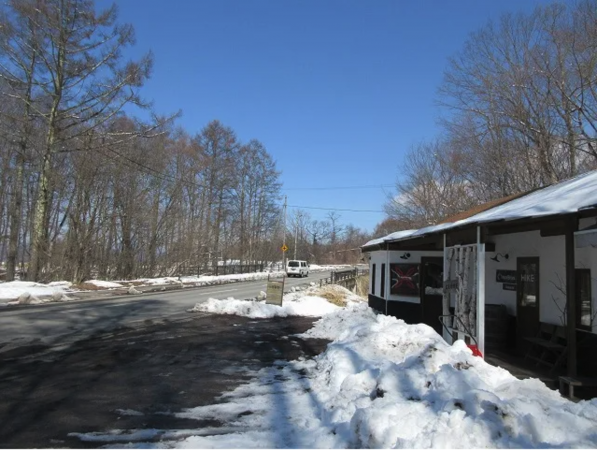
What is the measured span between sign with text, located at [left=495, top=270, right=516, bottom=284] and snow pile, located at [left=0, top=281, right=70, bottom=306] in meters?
16.2

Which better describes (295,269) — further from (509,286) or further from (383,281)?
(509,286)

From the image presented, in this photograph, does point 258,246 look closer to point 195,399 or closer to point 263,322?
point 263,322

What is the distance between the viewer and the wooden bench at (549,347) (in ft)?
24.7

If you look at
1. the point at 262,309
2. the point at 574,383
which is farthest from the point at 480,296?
the point at 262,309

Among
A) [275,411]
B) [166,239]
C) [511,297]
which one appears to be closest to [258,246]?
[166,239]

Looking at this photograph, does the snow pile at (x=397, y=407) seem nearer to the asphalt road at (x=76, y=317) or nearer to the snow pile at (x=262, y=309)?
the asphalt road at (x=76, y=317)

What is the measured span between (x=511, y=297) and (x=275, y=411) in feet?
22.5

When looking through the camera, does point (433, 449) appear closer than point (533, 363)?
Yes

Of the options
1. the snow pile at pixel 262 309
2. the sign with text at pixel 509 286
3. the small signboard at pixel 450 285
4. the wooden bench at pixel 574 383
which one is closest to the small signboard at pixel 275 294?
the snow pile at pixel 262 309

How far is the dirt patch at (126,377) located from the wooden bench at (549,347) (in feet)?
13.7

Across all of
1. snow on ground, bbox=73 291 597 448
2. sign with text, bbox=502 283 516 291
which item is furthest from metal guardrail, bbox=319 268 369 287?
snow on ground, bbox=73 291 597 448

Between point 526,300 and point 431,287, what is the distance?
12.9 ft

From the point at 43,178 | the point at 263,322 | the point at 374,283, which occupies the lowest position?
the point at 263,322

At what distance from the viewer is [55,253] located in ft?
86.6
